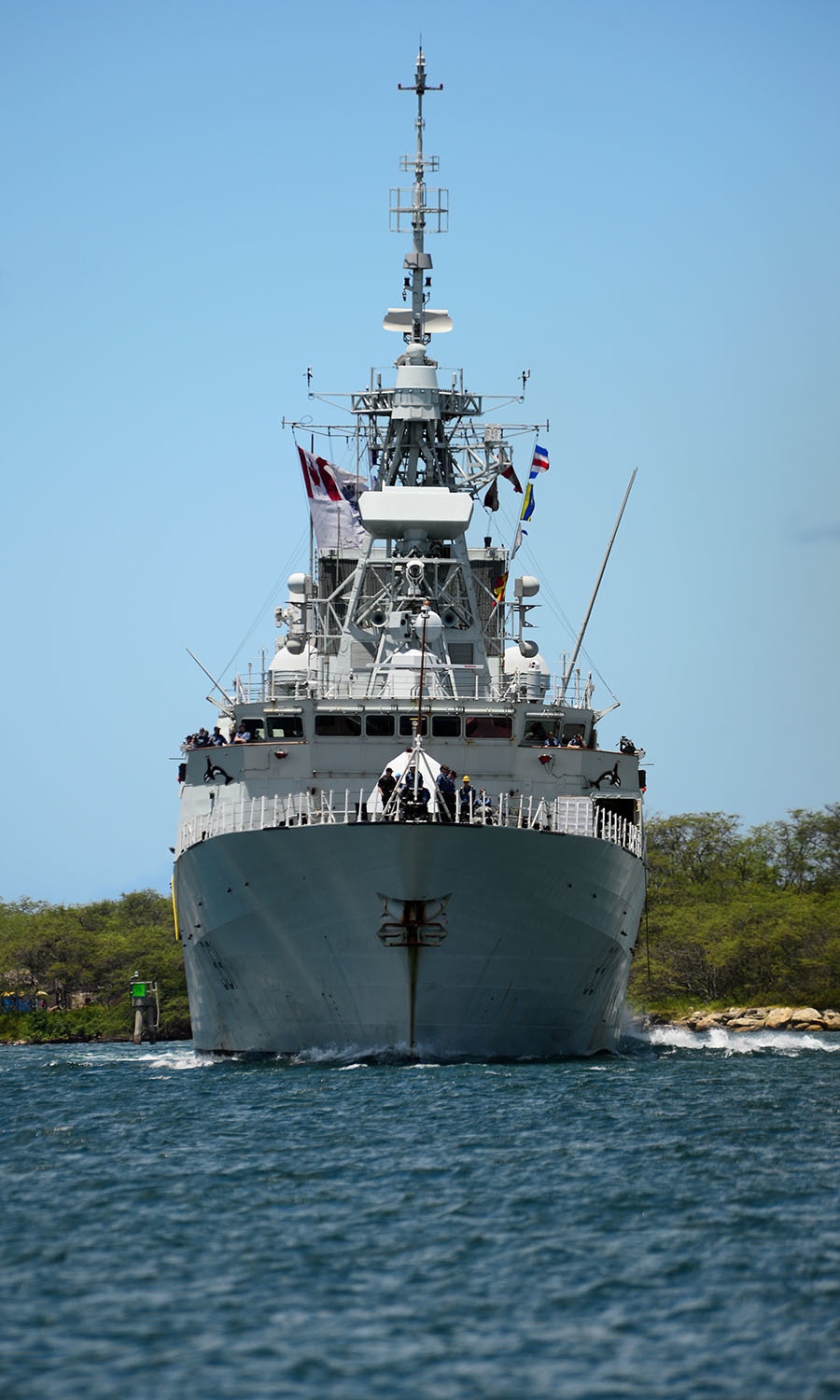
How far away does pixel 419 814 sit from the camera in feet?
116

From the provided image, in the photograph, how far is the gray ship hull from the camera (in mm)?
35000

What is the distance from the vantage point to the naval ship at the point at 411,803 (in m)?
35.3

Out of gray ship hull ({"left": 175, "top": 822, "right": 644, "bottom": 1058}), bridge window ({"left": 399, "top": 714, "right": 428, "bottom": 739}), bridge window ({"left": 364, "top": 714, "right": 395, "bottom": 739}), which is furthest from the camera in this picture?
bridge window ({"left": 364, "top": 714, "right": 395, "bottom": 739})

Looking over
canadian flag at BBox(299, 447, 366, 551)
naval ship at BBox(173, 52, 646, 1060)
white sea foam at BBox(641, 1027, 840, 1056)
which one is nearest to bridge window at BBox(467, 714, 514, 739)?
naval ship at BBox(173, 52, 646, 1060)

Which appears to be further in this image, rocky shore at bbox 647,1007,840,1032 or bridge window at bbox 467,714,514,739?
rocky shore at bbox 647,1007,840,1032

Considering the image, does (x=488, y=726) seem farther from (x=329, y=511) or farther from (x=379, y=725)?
(x=329, y=511)

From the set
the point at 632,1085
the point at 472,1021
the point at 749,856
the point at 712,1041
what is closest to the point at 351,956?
the point at 472,1021

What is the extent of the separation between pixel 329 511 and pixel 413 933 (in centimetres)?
1737

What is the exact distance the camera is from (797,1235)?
62.4ft

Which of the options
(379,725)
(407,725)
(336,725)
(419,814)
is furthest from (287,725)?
(419,814)

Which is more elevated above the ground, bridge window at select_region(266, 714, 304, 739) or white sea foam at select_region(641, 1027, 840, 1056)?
bridge window at select_region(266, 714, 304, 739)

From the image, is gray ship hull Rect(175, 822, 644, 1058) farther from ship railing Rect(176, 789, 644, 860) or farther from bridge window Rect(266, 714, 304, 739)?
bridge window Rect(266, 714, 304, 739)

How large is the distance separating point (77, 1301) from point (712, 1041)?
40.1m

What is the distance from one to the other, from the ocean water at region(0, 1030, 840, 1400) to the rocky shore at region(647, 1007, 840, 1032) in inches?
1740
